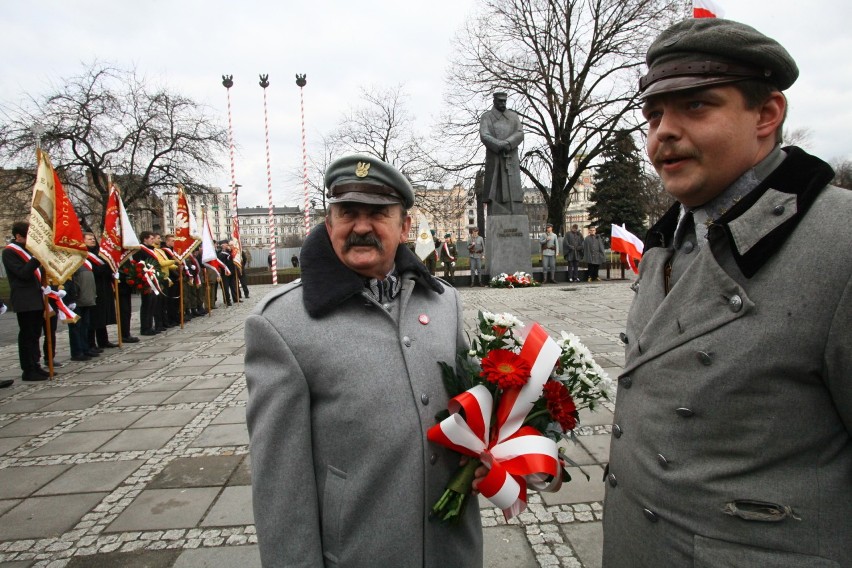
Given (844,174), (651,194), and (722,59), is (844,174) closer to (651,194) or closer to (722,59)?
(651,194)

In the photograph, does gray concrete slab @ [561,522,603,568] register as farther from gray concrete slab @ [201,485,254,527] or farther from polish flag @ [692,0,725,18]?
polish flag @ [692,0,725,18]

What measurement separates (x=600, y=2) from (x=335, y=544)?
2608 cm

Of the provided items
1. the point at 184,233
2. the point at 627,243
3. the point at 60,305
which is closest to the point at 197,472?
the point at 60,305

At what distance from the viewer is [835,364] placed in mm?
1009

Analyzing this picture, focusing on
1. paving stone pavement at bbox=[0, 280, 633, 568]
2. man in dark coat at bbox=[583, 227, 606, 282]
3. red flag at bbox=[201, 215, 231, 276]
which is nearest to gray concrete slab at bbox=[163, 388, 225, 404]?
paving stone pavement at bbox=[0, 280, 633, 568]

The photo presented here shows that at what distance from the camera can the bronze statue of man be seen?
1520 centimetres

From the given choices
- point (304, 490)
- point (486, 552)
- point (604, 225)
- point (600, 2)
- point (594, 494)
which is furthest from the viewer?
point (604, 225)

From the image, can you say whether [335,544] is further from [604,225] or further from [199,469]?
[604,225]

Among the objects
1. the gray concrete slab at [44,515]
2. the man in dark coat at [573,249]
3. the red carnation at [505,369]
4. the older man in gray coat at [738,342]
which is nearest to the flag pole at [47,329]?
the gray concrete slab at [44,515]

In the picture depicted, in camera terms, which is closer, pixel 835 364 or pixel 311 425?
pixel 835 364

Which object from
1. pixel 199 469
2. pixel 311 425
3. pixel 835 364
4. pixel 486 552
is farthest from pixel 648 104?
pixel 199 469

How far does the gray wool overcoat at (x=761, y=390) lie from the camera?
105 cm

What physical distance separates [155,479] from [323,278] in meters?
2.93

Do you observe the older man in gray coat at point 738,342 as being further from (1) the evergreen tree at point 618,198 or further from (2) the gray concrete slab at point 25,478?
(1) the evergreen tree at point 618,198
